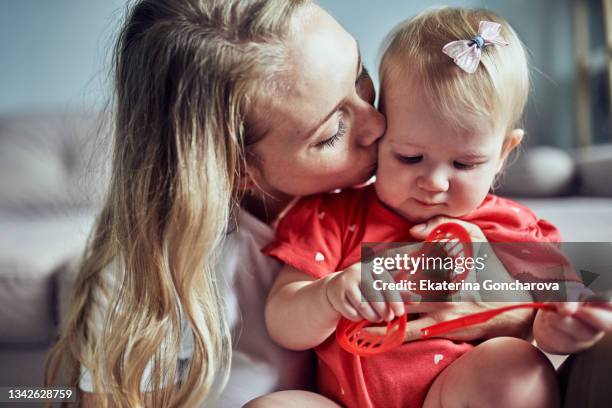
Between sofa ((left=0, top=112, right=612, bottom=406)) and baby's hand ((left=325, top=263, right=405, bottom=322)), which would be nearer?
baby's hand ((left=325, top=263, right=405, bottom=322))

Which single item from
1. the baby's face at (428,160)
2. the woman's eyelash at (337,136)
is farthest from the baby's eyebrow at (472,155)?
the woman's eyelash at (337,136)

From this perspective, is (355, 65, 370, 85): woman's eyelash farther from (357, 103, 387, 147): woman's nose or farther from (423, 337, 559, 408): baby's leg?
(423, 337, 559, 408): baby's leg

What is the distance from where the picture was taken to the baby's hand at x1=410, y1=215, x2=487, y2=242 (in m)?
0.49

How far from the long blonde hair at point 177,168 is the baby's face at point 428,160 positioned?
12 cm

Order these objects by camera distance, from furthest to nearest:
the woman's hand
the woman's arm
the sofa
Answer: the sofa
the woman's arm
the woman's hand

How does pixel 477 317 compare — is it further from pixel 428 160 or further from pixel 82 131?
pixel 82 131

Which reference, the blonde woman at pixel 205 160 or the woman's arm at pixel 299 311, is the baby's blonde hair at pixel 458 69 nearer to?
the blonde woman at pixel 205 160

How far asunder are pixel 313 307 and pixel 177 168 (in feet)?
0.55

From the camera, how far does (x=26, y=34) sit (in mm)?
1150

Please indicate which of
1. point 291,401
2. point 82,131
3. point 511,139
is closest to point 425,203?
point 511,139

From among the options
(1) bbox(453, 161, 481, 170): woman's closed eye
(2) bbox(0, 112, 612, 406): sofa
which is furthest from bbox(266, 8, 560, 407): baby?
(2) bbox(0, 112, 612, 406): sofa

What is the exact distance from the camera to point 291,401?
1.56ft

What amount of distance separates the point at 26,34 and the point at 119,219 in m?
0.86

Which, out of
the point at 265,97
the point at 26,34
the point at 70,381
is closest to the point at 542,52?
the point at 26,34
